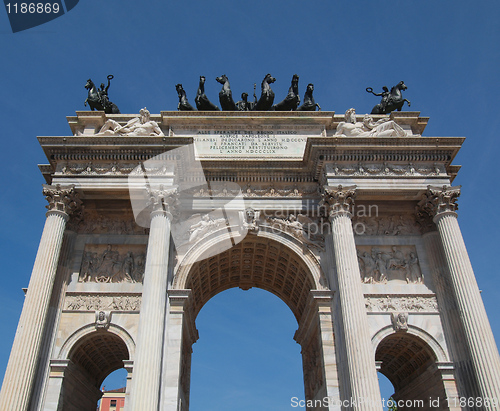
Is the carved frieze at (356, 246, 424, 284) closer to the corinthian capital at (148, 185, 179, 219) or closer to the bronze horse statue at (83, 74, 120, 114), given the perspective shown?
the corinthian capital at (148, 185, 179, 219)

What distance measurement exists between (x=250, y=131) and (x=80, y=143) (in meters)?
8.04

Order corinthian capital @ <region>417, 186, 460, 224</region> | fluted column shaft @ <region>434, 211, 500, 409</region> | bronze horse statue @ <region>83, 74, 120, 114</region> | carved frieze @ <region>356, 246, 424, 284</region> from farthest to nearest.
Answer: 1. bronze horse statue @ <region>83, 74, 120, 114</region>
2. carved frieze @ <region>356, 246, 424, 284</region>
3. corinthian capital @ <region>417, 186, 460, 224</region>
4. fluted column shaft @ <region>434, 211, 500, 409</region>

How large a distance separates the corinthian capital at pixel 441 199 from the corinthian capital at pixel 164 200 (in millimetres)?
10650

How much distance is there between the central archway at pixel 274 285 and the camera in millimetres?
18609

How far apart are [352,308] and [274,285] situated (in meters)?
7.91

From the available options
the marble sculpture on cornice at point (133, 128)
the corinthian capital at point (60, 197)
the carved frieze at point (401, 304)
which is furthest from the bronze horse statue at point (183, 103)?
the carved frieze at point (401, 304)

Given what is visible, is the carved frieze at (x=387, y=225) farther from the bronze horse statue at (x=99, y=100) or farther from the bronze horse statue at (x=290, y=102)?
the bronze horse statue at (x=99, y=100)

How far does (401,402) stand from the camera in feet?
69.3

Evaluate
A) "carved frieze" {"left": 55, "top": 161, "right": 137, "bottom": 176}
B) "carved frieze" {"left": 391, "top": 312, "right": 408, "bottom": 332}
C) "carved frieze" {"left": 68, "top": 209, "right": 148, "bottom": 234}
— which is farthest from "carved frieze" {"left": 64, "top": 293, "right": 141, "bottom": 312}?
"carved frieze" {"left": 391, "top": 312, "right": 408, "bottom": 332}

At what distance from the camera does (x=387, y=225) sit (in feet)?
69.1

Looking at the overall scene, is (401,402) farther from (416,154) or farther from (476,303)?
(416,154)

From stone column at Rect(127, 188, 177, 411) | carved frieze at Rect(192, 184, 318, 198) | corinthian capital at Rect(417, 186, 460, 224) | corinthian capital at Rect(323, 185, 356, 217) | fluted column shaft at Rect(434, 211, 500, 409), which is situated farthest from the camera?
carved frieze at Rect(192, 184, 318, 198)

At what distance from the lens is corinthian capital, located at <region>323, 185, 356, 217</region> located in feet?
63.4

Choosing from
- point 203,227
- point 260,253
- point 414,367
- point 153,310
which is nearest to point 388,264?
point 414,367
